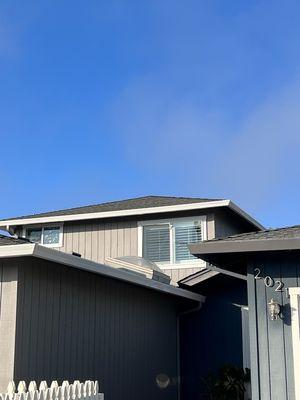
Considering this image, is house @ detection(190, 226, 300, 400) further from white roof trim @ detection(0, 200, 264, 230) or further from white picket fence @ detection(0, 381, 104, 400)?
white roof trim @ detection(0, 200, 264, 230)

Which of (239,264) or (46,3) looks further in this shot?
(46,3)

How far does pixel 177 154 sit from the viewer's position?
25.2 metres

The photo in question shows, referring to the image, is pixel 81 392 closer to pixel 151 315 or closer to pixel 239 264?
pixel 239 264

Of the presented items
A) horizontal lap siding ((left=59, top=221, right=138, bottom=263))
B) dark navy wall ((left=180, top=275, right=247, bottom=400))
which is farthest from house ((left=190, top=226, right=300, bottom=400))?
→ horizontal lap siding ((left=59, top=221, right=138, bottom=263))

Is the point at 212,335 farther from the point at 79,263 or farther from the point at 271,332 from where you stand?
the point at 271,332

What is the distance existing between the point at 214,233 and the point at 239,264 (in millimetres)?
5249

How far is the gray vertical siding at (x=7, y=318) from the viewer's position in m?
7.13

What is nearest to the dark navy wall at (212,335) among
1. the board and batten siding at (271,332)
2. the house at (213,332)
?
the house at (213,332)

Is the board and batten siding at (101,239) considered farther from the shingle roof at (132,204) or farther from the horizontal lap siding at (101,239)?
the shingle roof at (132,204)

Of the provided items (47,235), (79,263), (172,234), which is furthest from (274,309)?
(47,235)

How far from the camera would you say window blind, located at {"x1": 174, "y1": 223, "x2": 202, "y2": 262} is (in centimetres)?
1360

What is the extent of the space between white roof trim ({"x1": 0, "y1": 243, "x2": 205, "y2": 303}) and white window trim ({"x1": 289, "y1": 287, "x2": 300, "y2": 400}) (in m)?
2.83

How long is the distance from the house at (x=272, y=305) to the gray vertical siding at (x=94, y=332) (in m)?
2.19

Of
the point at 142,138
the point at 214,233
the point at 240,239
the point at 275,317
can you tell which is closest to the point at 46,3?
the point at 214,233
